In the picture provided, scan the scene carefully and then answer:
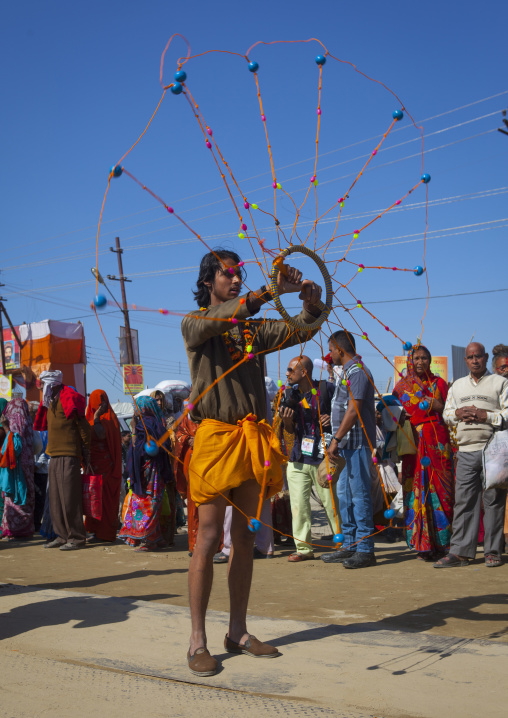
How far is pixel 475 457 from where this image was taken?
18.8ft


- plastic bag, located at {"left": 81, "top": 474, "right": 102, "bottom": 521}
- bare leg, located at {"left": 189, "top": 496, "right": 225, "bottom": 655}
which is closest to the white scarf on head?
plastic bag, located at {"left": 81, "top": 474, "right": 102, "bottom": 521}

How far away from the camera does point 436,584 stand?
5.07m

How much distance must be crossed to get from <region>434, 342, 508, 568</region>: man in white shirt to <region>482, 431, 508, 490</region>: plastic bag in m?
0.13

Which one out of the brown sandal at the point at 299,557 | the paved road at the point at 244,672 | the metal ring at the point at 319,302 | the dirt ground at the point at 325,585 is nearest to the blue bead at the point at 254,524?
the paved road at the point at 244,672

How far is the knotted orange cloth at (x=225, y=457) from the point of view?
3.21m

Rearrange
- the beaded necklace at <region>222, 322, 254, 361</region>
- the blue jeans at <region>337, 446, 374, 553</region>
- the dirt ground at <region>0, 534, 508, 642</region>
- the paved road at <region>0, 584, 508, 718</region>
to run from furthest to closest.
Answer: the blue jeans at <region>337, 446, 374, 553</region> < the dirt ground at <region>0, 534, 508, 642</region> < the beaded necklace at <region>222, 322, 254, 361</region> < the paved road at <region>0, 584, 508, 718</region>

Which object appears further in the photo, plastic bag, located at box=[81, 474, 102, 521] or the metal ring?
plastic bag, located at box=[81, 474, 102, 521]

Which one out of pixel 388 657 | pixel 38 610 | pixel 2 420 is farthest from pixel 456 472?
pixel 2 420

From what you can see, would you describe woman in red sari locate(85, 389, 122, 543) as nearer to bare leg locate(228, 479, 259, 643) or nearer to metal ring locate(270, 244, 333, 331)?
Answer: bare leg locate(228, 479, 259, 643)

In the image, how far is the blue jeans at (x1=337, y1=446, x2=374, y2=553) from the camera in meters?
6.12

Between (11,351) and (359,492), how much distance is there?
17.6m

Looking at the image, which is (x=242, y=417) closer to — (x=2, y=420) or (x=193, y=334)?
(x=193, y=334)

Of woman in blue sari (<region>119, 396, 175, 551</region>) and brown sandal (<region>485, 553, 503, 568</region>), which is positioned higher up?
woman in blue sari (<region>119, 396, 175, 551</region>)

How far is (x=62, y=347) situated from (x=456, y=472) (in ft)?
49.0
